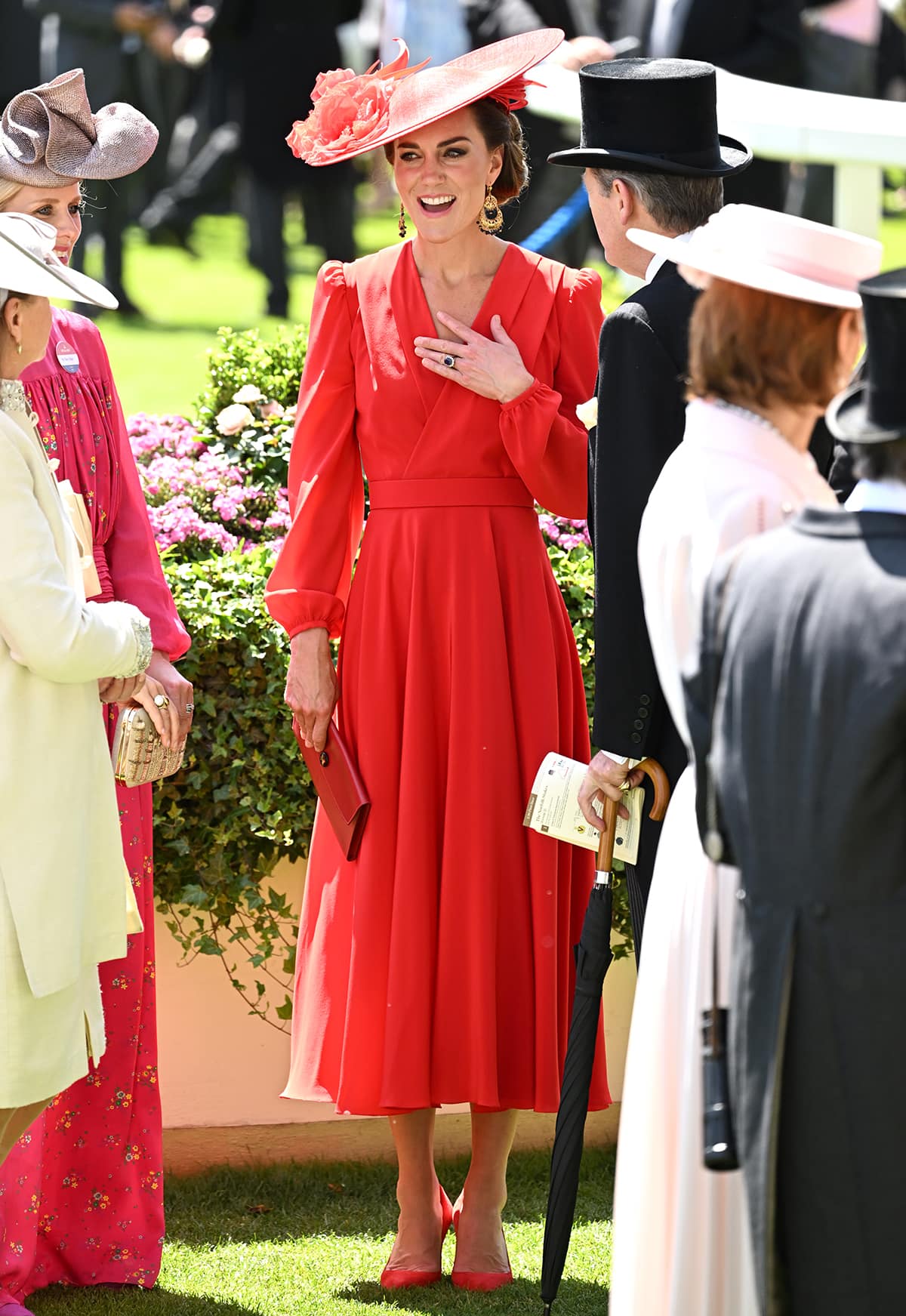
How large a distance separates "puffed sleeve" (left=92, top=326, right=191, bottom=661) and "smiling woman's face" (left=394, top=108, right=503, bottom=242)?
0.72 meters

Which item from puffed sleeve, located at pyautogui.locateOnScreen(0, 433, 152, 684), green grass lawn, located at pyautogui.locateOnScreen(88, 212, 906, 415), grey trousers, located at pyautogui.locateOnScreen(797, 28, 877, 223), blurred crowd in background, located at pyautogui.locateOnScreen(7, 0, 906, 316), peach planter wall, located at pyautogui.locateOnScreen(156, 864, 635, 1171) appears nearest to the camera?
puffed sleeve, located at pyautogui.locateOnScreen(0, 433, 152, 684)

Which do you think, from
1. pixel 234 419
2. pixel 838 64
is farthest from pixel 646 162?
pixel 838 64

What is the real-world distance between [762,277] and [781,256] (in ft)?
0.36

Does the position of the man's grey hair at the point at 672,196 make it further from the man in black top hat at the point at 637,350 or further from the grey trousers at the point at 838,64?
the grey trousers at the point at 838,64

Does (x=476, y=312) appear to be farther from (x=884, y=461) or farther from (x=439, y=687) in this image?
(x=884, y=461)

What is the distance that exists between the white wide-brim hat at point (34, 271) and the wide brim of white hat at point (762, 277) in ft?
3.47

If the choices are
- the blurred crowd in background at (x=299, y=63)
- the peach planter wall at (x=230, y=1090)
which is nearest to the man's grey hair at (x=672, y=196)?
the peach planter wall at (x=230, y=1090)

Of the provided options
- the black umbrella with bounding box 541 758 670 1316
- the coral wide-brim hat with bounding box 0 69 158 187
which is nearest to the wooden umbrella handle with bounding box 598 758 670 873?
the black umbrella with bounding box 541 758 670 1316

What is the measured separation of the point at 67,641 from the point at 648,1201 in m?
1.26

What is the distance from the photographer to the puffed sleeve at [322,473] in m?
3.80

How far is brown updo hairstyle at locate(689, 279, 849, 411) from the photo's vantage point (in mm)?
2301

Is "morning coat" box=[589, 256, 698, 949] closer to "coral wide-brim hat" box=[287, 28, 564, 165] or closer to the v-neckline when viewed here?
the v-neckline

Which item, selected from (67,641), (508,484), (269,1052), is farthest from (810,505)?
(269,1052)

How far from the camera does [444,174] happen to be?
12.1ft
